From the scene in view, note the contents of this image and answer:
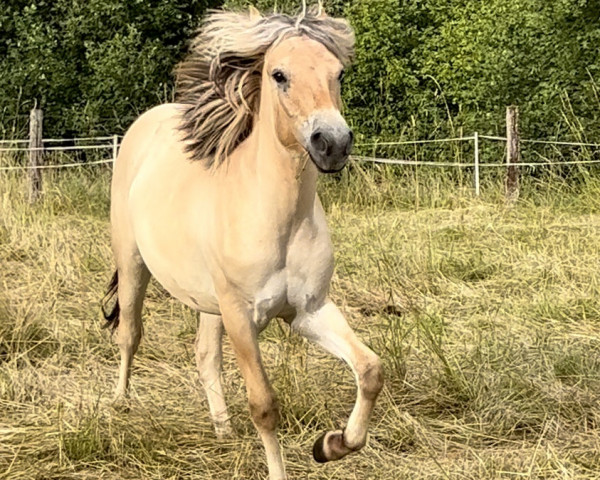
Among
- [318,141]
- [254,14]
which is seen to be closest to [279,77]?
[318,141]

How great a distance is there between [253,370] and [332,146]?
87 centimetres

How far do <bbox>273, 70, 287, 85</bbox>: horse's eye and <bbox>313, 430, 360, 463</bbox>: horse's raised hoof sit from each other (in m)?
1.14

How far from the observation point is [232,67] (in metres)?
3.31

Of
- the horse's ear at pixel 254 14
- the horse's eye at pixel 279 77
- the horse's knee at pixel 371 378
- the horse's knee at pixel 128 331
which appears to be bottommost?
the horse's knee at pixel 128 331

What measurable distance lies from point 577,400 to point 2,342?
9.27 feet

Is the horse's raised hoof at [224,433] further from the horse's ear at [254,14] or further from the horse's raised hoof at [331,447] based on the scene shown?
the horse's ear at [254,14]

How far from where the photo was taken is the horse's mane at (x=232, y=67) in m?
3.08

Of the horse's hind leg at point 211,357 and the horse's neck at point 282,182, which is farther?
the horse's hind leg at point 211,357

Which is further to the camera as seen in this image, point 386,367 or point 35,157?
point 35,157

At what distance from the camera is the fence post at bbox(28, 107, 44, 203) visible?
1065cm

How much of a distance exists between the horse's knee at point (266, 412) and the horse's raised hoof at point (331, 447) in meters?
0.16

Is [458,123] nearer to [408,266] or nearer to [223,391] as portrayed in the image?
[408,266]

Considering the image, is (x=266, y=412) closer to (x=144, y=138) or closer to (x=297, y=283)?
(x=297, y=283)

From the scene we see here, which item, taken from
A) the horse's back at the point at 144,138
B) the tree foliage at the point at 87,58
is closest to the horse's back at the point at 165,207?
the horse's back at the point at 144,138
